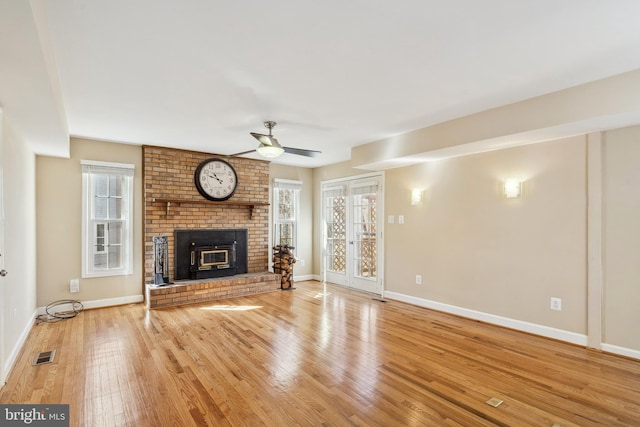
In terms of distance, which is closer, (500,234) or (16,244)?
(16,244)

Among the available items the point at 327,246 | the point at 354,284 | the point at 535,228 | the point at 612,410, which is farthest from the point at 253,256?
the point at 612,410

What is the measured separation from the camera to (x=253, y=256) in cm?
659

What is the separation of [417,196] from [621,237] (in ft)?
8.29

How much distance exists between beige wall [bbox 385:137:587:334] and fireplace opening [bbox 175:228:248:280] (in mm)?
2991

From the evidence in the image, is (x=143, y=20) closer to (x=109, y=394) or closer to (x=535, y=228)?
(x=109, y=394)

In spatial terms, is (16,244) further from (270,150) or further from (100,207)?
(270,150)

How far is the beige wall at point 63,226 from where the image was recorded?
4668 millimetres

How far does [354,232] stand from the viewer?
6.53 meters

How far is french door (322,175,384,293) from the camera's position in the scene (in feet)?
20.0

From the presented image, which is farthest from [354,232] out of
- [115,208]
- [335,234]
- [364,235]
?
[115,208]

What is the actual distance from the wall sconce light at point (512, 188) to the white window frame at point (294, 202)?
425 centimetres

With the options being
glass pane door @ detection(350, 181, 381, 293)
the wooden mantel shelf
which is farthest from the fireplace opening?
glass pane door @ detection(350, 181, 381, 293)

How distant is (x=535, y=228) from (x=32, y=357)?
5645 millimetres

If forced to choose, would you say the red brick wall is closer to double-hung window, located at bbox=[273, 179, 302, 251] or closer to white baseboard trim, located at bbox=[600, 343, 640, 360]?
double-hung window, located at bbox=[273, 179, 302, 251]
